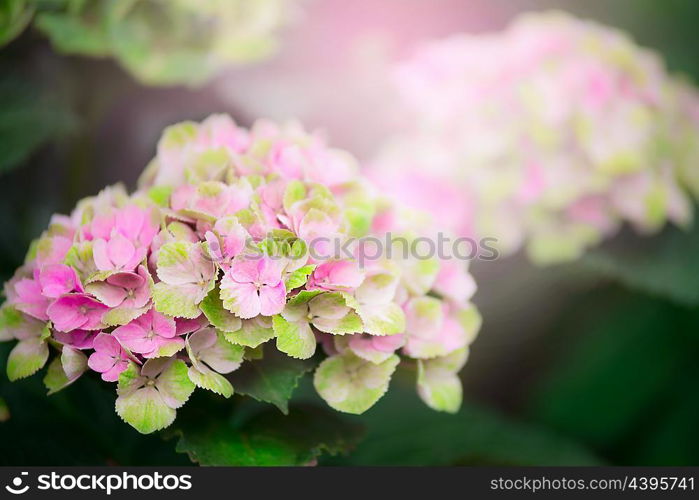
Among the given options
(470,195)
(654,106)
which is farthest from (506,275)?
(654,106)

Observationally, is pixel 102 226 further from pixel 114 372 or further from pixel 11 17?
pixel 11 17

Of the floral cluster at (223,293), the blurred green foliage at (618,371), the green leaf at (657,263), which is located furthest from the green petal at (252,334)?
the blurred green foliage at (618,371)

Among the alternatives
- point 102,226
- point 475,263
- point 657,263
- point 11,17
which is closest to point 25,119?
point 11,17

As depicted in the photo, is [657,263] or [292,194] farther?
[657,263]

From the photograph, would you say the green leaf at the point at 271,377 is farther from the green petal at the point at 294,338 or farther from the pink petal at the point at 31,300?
the pink petal at the point at 31,300

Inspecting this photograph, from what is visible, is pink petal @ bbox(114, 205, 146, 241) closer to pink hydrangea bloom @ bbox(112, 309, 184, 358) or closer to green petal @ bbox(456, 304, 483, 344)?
pink hydrangea bloom @ bbox(112, 309, 184, 358)
